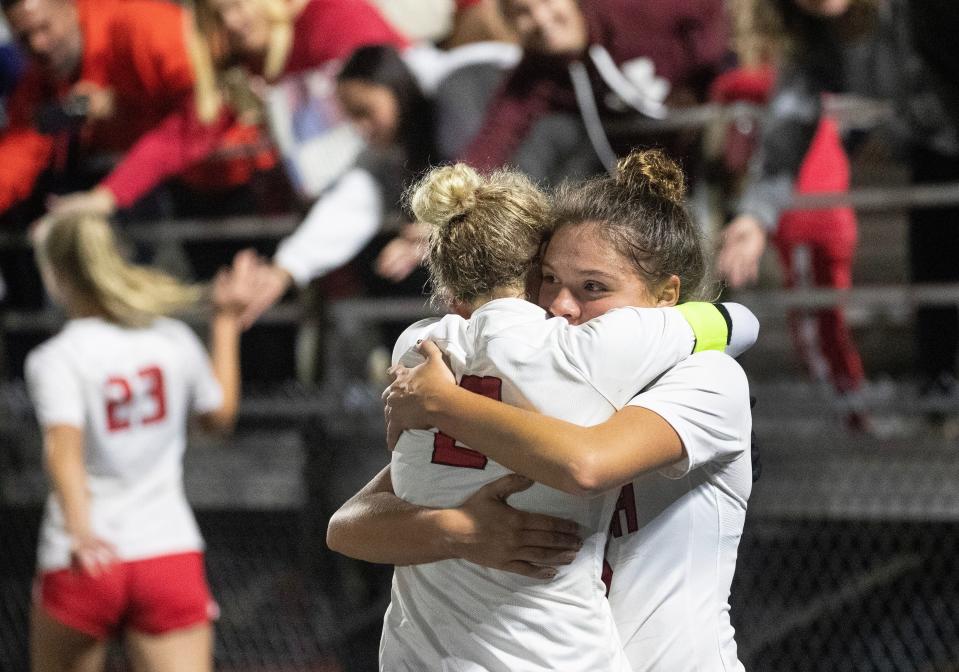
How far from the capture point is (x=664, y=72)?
4.01 m

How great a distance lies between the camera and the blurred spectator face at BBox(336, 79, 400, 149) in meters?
4.54

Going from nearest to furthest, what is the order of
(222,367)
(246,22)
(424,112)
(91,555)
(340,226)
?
(91,555) → (222,367) → (424,112) → (340,226) → (246,22)

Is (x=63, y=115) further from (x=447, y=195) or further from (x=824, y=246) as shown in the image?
(x=447, y=195)

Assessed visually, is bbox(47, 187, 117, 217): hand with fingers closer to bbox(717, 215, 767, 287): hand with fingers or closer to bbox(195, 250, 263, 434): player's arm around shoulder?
bbox(195, 250, 263, 434): player's arm around shoulder

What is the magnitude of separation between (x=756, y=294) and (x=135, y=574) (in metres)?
2.12

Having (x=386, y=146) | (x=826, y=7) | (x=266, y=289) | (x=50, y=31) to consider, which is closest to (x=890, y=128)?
(x=826, y=7)

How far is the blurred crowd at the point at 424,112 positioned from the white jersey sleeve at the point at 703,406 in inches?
68.2

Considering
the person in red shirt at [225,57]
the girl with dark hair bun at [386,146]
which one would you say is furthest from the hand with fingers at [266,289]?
the person in red shirt at [225,57]

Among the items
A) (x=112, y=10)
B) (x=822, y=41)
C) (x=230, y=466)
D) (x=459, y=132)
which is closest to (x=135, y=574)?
(x=230, y=466)

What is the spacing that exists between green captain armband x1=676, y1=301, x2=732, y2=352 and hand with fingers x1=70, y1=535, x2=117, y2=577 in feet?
6.69

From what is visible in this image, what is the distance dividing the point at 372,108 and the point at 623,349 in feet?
10.7

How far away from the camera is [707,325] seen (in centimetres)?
159

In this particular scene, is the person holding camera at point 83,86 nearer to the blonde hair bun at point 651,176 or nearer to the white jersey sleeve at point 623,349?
the blonde hair bun at point 651,176

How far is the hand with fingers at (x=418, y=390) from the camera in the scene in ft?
4.99
